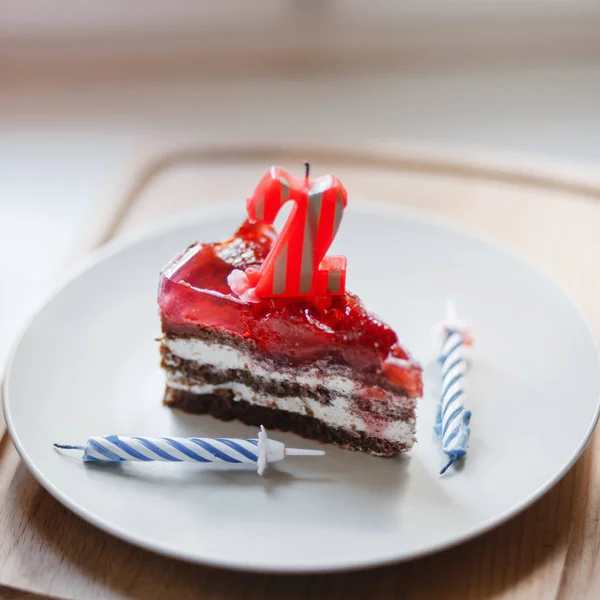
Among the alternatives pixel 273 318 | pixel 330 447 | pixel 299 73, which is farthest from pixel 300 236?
pixel 299 73

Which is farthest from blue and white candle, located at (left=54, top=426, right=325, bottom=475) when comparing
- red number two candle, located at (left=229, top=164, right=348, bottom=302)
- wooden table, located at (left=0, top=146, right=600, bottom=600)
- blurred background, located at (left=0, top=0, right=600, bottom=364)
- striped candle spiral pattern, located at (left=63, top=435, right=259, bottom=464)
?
blurred background, located at (left=0, top=0, right=600, bottom=364)

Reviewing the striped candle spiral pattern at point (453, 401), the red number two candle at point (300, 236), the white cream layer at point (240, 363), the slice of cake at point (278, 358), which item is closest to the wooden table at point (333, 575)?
the striped candle spiral pattern at point (453, 401)

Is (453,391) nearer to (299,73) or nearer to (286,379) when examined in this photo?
(286,379)

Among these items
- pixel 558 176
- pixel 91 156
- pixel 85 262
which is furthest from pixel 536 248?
pixel 91 156

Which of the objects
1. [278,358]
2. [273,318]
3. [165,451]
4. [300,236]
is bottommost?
[165,451]

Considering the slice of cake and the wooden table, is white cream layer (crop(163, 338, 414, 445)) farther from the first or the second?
the wooden table

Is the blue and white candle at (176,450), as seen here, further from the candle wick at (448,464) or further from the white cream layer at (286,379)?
the candle wick at (448,464)
